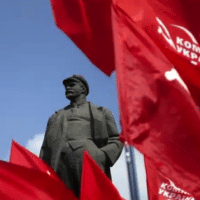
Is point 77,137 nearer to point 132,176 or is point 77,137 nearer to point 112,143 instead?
point 112,143

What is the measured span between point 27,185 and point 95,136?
1.23m

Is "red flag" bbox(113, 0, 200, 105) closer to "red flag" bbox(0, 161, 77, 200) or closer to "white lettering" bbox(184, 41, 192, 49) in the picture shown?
"white lettering" bbox(184, 41, 192, 49)

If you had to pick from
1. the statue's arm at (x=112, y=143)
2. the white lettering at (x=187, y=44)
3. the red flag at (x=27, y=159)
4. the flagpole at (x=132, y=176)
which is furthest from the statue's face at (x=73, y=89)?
the white lettering at (x=187, y=44)

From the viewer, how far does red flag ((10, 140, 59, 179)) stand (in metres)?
6.26

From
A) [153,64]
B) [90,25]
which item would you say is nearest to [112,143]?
[90,25]

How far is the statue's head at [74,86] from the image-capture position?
6832mm

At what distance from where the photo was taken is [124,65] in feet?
13.2

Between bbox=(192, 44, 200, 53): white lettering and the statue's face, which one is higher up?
the statue's face

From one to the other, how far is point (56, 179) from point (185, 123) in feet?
9.06

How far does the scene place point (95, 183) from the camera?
560 centimetres

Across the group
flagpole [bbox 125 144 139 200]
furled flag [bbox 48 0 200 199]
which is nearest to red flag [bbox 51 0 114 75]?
furled flag [bbox 48 0 200 199]

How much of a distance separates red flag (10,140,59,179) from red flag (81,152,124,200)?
0.74 meters

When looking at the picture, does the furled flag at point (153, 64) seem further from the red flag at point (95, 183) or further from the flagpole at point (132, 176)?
the flagpole at point (132, 176)

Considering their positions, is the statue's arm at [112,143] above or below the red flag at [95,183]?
above
